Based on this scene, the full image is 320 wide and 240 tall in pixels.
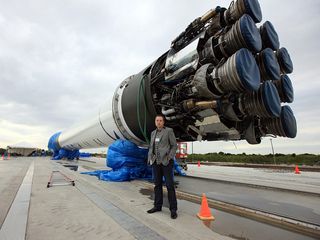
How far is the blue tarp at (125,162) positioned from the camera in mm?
6055

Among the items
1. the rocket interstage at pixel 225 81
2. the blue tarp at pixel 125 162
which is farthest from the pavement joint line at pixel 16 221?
Answer: the rocket interstage at pixel 225 81

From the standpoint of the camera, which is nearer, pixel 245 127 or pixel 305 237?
pixel 305 237

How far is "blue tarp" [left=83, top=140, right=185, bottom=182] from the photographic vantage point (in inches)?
238

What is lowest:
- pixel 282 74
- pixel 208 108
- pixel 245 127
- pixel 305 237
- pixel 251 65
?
pixel 305 237

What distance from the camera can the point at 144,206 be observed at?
342 cm

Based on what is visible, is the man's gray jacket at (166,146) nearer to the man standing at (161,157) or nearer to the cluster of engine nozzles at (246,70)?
the man standing at (161,157)

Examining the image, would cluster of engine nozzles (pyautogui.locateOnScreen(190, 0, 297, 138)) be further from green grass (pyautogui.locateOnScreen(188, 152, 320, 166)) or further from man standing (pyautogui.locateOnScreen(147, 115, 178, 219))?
green grass (pyautogui.locateOnScreen(188, 152, 320, 166))

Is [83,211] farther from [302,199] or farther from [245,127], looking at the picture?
[302,199]

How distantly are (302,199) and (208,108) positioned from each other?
249cm

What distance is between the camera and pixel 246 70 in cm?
277

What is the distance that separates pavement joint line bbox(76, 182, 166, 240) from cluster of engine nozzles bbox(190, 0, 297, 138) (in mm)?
1973

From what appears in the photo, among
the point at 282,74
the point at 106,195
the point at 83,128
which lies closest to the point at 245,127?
the point at 282,74

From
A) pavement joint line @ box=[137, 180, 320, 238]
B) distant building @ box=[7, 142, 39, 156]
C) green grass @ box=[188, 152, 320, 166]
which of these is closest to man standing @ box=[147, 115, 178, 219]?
pavement joint line @ box=[137, 180, 320, 238]

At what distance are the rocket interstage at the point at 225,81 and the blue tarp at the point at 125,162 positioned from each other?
145 cm
